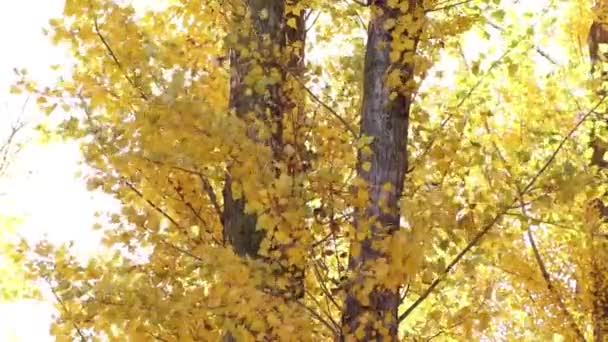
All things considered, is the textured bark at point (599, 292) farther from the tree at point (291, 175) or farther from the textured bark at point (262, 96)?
the textured bark at point (262, 96)

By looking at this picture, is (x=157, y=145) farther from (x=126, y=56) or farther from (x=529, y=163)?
(x=529, y=163)

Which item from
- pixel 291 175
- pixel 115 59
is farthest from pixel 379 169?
pixel 115 59

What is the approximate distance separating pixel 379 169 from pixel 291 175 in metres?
0.47

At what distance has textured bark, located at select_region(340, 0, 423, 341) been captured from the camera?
3535 mm

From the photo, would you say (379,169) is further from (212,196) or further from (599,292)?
(599,292)

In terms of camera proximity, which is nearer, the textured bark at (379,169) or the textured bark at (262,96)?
the textured bark at (379,169)

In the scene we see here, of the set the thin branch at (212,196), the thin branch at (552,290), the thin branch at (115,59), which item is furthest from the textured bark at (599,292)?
the thin branch at (115,59)

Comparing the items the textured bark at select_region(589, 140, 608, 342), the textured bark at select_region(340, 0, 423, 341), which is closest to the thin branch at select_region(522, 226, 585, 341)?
the textured bark at select_region(589, 140, 608, 342)

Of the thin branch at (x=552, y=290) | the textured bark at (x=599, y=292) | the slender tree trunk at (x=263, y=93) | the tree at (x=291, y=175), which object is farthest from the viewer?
the thin branch at (x=552, y=290)

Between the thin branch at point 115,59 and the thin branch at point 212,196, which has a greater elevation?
the thin branch at point 115,59

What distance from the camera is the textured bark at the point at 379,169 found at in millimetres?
3535

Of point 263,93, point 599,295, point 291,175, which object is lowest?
point 291,175

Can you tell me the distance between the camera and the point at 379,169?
151 inches

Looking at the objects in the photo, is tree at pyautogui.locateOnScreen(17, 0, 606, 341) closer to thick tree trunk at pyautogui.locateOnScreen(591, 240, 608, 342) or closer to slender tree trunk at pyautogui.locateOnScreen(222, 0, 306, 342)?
slender tree trunk at pyautogui.locateOnScreen(222, 0, 306, 342)
